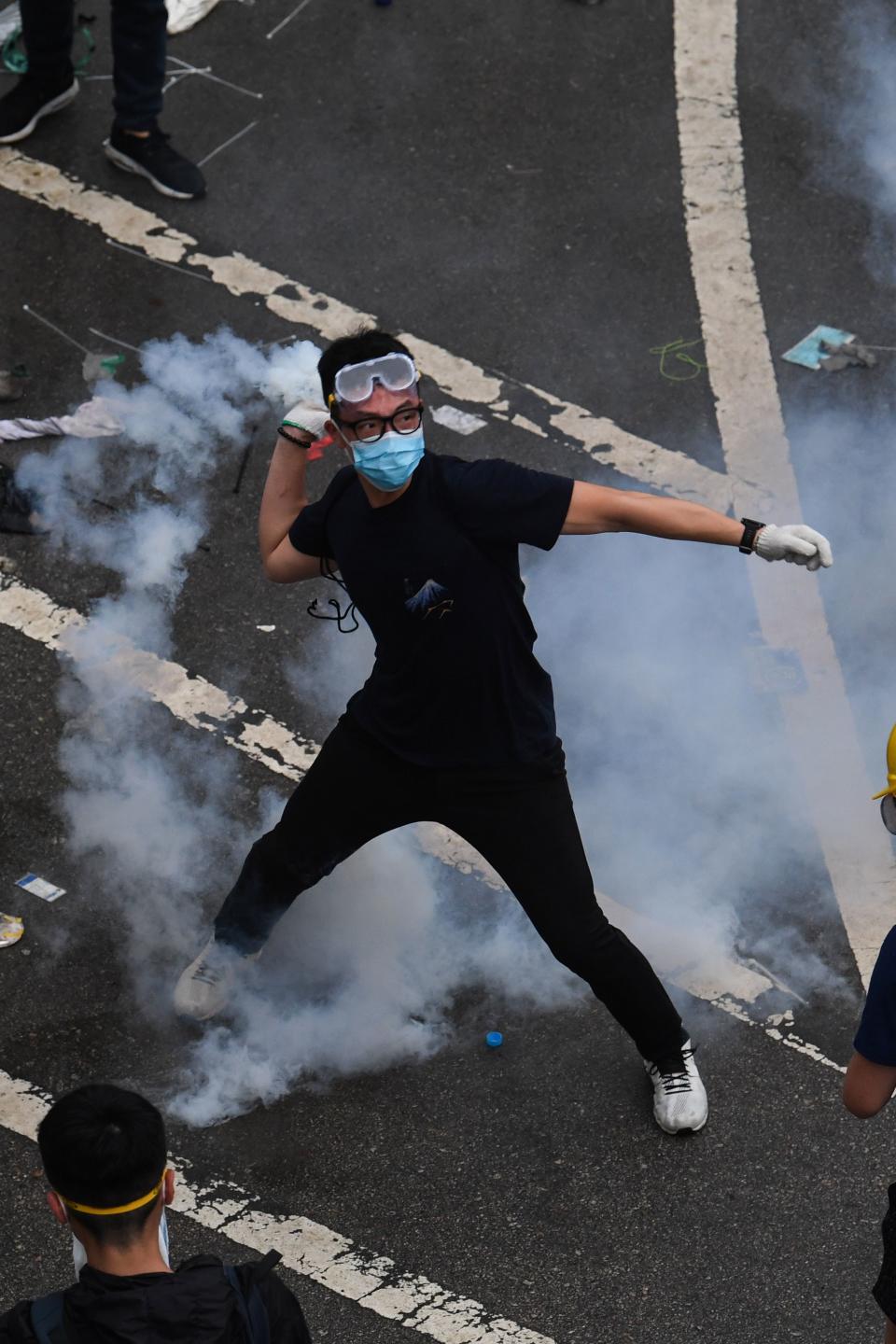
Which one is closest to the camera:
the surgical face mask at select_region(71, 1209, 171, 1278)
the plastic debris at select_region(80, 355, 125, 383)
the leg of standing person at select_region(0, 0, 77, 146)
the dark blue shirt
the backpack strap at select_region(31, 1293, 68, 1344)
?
the backpack strap at select_region(31, 1293, 68, 1344)

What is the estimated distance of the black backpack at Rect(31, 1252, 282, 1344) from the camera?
2.62m

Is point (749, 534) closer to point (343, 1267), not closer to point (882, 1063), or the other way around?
point (882, 1063)

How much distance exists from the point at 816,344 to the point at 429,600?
336 cm

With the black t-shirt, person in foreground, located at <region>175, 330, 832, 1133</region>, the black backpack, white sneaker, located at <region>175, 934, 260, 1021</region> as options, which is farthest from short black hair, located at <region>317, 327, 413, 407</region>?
the black backpack

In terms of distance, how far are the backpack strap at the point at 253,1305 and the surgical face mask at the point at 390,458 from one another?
5.40 ft

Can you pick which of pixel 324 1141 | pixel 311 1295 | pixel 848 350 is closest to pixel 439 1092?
pixel 324 1141

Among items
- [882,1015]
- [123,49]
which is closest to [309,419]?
[882,1015]

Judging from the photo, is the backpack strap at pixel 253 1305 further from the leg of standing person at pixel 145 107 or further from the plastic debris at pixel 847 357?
the leg of standing person at pixel 145 107

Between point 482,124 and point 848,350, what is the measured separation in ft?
6.67

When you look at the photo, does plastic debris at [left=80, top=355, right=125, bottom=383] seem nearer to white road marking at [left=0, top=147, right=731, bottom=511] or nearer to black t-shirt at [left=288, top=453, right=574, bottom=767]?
white road marking at [left=0, top=147, right=731, bottom=511]

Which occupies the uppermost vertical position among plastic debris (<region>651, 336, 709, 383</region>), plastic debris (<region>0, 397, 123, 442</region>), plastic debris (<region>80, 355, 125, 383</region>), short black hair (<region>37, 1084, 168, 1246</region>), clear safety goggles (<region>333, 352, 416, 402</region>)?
clear safety goggles (<region>333, 352, 416, 402</region>)

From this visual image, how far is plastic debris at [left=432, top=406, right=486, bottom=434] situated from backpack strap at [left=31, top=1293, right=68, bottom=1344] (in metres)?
4.01

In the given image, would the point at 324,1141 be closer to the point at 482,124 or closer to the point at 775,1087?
the point at 775,1087

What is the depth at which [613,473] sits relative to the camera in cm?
608
